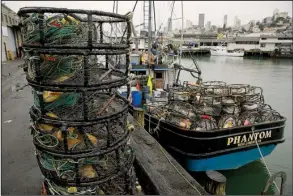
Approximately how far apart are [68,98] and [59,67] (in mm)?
350

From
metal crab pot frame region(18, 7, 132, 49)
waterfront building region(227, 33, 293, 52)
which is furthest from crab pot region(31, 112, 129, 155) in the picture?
waterfront building region(227, 33, 293, 52)

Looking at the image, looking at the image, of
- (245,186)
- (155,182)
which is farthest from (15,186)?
(245,186)

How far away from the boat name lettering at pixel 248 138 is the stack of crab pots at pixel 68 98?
6.40 meters

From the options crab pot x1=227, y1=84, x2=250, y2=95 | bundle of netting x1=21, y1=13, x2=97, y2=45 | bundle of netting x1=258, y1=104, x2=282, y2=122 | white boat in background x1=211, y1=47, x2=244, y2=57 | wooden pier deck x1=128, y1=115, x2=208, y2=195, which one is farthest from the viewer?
white boat in background x1=211, y1=47, x2=244, y2=57

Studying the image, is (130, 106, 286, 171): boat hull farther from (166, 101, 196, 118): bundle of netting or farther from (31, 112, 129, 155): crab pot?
(31, 112, 129, 155): crab pot

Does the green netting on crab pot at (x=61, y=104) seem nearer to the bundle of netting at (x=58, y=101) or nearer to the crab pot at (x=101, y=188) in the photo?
the bundle of netting at (x=58, y=101)

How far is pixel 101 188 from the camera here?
313 centimetres

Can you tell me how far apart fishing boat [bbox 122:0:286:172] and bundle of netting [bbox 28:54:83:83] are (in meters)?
5.78

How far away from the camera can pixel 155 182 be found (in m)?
4.61

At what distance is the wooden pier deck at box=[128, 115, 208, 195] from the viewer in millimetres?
4520

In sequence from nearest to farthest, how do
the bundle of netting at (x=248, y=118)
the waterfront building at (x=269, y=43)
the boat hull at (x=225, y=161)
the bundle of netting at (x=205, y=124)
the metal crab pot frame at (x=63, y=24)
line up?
the metal crab pot frame at (x=63, y=24) → the bundle of netting at (x=205, y=124) → the boat hull at (x=225, y=161) → the bundle of netting at (x=248, y=118) → the waterfront building at (x=269, y=43)

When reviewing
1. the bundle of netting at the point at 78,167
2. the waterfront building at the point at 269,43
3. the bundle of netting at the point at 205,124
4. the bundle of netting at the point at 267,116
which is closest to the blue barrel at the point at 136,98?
the bundle of netting at the point at 205,124

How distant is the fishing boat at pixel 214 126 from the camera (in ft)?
26.8

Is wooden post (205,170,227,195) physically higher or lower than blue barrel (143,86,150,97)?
lower
